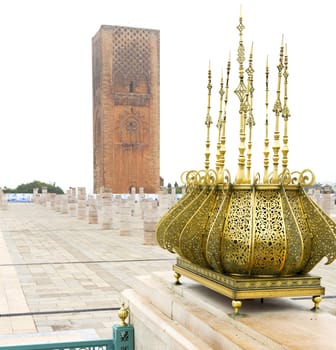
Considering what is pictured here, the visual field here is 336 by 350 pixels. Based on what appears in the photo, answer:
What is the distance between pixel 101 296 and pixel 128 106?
27147 millimetres

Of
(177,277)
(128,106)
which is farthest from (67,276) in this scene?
(128,106)

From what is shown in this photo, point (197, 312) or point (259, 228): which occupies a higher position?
point (259, 228)

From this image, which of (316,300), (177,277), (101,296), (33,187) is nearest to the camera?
(316,300)

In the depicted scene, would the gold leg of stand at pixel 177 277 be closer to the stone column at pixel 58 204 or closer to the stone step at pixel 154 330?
the stone step at pixel 154 330

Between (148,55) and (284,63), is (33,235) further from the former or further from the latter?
(148,55)

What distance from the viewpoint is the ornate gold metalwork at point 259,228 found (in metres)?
2.05

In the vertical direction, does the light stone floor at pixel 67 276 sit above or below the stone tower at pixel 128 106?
below

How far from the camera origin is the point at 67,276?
22.7 feet

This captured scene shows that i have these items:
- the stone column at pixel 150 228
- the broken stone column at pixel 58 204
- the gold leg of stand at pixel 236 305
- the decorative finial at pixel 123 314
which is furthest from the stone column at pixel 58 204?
the gold leg of stand at pixel 236 305

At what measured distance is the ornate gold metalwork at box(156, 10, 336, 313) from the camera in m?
2.05

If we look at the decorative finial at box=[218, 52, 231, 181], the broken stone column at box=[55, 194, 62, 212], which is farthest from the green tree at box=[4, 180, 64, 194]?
the decorative finial at box=[218, 52, 231, 181]

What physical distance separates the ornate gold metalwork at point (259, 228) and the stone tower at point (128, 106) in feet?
98.0

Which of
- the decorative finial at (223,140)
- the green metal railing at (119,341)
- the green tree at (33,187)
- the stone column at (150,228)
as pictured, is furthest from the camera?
the green tree at (33,187)

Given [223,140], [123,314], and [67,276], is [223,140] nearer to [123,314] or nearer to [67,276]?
[123,314]
